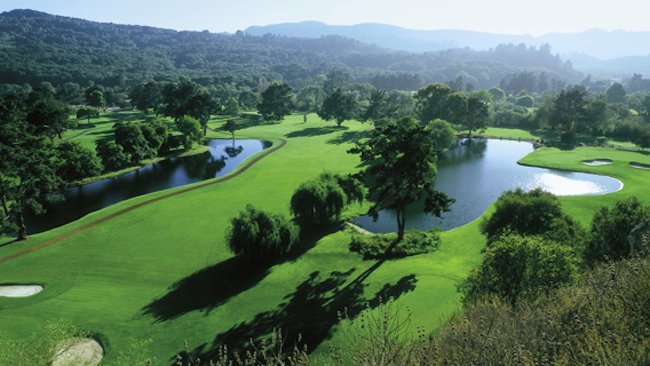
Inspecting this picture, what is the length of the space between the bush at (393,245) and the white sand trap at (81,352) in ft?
85.1

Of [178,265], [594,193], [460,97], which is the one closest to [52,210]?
[178,265]

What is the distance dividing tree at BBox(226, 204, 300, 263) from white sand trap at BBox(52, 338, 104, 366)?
48.6 feet

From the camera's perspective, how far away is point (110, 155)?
284 feet

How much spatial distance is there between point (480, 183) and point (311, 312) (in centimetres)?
5687

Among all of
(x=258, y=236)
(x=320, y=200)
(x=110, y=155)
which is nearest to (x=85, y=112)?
(x=110, y=155)

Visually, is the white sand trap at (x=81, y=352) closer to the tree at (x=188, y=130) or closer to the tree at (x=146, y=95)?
the tree at (x=188, y=130)

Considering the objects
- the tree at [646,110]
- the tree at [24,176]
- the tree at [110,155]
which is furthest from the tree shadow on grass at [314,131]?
the tree at [646,110]

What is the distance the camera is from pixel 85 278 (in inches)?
1544

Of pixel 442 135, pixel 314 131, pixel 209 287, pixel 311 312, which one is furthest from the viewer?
pixel 314 131

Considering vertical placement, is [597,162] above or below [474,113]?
below

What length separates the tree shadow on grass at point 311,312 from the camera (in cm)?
2775

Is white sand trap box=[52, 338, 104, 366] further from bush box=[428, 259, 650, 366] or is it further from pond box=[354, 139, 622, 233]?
pond box=[354, 139, 622, 233]

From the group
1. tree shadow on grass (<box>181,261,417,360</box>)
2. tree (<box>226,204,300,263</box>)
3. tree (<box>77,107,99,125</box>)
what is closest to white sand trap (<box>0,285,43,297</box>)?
tree (<box>226,204,300,263</box>)

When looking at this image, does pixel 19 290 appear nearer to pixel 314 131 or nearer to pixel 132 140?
pixel 132 140
